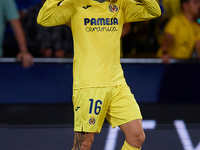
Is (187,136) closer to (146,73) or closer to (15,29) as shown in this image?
(146,73)

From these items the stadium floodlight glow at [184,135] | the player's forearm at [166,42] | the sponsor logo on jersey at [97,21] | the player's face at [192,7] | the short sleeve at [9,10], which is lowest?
the stadium floodlight glow at [184,135]

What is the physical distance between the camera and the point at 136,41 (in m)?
5.79

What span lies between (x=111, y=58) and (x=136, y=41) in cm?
202

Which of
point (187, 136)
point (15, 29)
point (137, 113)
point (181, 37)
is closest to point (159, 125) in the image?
point (187, 136)

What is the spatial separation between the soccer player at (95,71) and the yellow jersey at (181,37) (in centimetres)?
181

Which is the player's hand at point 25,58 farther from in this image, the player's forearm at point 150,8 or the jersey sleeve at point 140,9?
the player's forearm at point 150,8

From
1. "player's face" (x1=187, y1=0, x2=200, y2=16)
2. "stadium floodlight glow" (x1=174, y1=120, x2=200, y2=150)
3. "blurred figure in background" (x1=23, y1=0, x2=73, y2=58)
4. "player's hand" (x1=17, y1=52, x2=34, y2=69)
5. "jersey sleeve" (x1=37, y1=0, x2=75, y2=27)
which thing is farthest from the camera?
"player's face" (x1=187, y1=0, x2=200, y2=16)

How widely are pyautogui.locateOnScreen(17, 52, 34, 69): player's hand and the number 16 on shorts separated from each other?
147cm

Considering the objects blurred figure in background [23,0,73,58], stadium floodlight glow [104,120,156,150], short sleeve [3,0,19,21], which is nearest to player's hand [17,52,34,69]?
blurred figure in background [23,0,73,58]

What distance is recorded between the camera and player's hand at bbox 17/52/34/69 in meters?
4.97

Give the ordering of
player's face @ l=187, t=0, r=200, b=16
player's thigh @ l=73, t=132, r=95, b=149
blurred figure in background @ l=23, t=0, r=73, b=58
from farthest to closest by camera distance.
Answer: player's face @ l=187, t=0, r=200, b=16 → blurred figure in background @ l=23, t=0, r=73, b=58 → player's thigh @ l=73, t=132, r=95, b=149

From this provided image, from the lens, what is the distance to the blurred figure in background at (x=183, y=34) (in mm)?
5492

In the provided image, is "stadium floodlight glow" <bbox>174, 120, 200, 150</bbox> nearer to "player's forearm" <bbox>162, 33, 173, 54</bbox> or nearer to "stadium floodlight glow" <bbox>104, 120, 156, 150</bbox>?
→ "stadium floodlight glow" <bbox>104, 120, 156, 150</bbox>

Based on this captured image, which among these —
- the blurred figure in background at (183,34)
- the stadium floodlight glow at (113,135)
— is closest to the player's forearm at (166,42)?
the blurred figure in background at (183,34)
